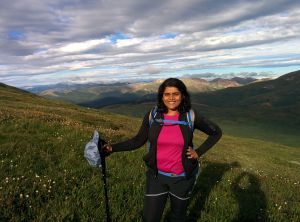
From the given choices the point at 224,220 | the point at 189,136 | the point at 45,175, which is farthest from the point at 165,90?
the point at 45,175

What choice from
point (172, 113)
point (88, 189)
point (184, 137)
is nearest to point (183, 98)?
point (172, 113)

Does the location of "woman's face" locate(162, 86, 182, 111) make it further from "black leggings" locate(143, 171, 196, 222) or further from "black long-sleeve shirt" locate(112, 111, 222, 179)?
"black leggings" locate(143, 171, 196, 222)

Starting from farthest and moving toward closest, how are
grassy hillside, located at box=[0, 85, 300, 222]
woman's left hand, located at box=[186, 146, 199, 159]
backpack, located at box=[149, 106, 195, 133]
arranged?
grassy hillside, located at box=[0, 85, 300, 222]
backpack, located at box=[149, 106, 195, 133]
woman's left hand, located at box=[186, 146, 199, 159]

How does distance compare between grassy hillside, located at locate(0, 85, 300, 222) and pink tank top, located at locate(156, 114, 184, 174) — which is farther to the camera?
grassy hillside, located at locate(0, 85, 300, 222)

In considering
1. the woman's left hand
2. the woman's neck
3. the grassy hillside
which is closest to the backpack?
the woman's neck

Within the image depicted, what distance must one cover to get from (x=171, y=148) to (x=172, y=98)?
3.30ft

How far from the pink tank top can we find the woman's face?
1.40ft

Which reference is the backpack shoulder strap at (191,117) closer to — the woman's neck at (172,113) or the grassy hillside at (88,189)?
the woman's neck at (172,113)

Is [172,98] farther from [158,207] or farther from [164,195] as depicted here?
[158,207]

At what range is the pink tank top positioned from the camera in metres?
6.77

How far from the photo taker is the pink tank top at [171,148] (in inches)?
267

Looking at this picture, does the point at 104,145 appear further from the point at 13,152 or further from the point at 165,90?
the point at 13,152

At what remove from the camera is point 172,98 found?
7.00 metres

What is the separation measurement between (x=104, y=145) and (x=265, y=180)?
812cm
